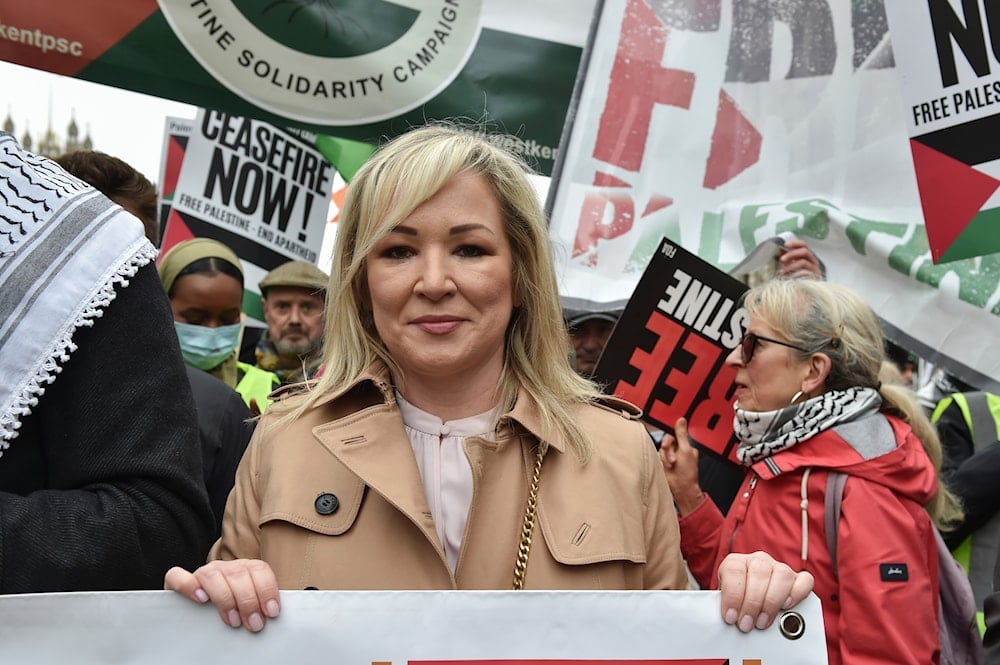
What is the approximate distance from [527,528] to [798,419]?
1.58 meters

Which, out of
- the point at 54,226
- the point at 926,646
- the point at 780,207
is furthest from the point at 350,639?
the point at 780,207

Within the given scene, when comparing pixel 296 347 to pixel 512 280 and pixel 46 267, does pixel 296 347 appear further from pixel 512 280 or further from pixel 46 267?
pixel 46 267

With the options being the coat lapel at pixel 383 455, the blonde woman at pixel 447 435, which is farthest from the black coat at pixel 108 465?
the coat lapel at pixel 383 455

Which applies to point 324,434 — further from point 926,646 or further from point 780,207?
point 780,207

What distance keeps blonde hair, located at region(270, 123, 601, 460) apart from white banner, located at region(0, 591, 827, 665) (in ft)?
1.22

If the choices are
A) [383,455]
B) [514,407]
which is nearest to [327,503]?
[383,455]

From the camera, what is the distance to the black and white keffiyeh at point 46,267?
164 centimetres

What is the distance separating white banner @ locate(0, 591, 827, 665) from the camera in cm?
172

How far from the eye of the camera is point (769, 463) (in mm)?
3283

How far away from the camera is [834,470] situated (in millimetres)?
3182

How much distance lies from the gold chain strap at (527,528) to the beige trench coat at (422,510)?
1cm

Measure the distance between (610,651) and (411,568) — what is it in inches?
14.9

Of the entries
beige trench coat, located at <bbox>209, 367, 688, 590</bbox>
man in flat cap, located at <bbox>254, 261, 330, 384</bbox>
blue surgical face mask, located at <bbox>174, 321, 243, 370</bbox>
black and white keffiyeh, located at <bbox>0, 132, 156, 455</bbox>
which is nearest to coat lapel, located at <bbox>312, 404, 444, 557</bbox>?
beige trench coat, located at <bbox>209, 367, 688, 590</bbox>

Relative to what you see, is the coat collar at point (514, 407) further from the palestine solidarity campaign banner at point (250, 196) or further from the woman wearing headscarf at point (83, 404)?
the palestine solidarity campaign banner at point (250, 196)
